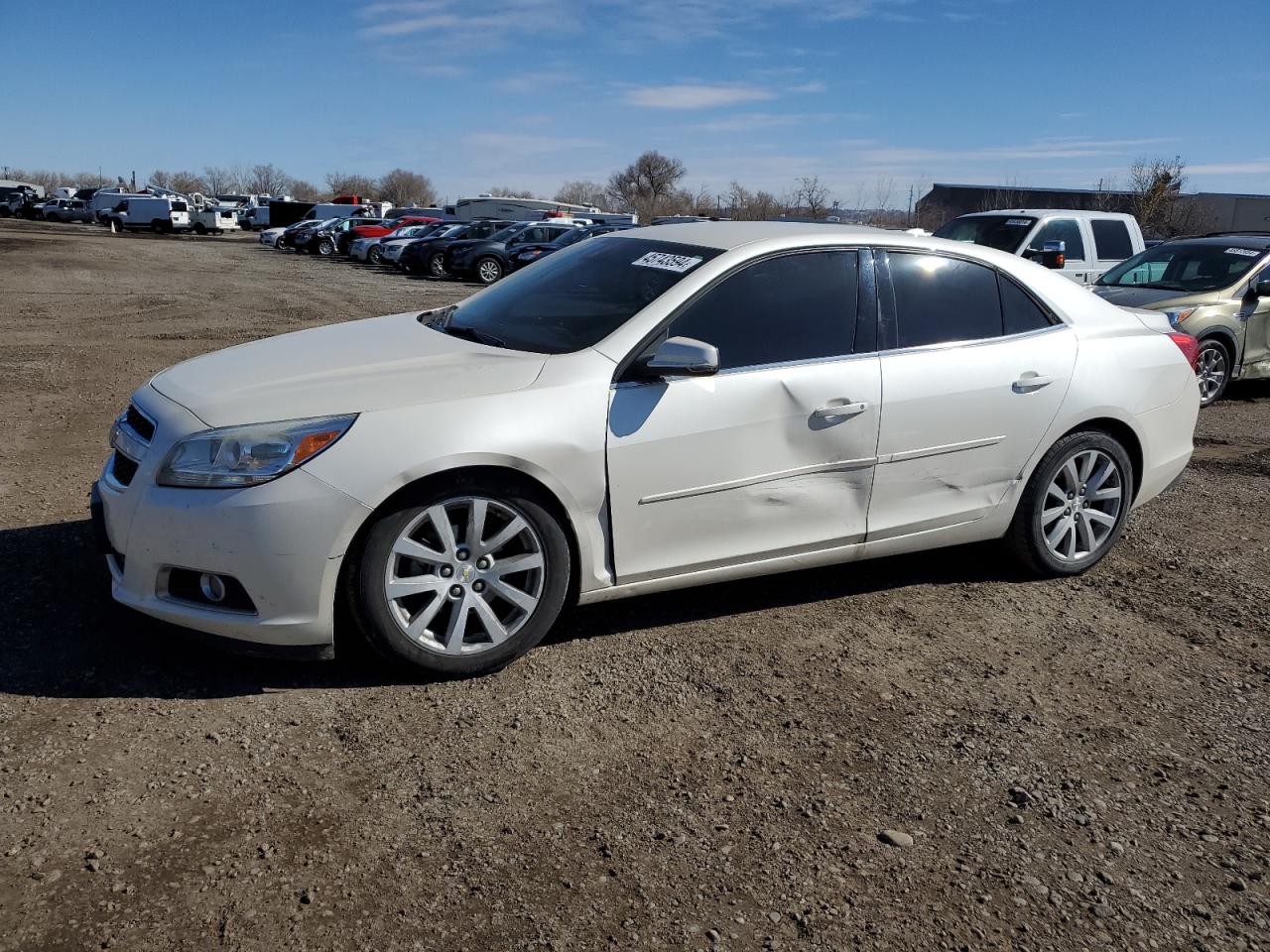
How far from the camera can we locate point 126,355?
1159 centimetres

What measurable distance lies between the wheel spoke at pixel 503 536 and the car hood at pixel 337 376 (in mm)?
485

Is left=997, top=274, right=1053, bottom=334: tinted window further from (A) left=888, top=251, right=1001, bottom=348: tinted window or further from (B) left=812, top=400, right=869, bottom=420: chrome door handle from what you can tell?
(B) left=812, top=400, right=869, bottom=420: chrome door handle

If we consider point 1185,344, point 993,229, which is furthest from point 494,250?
point 1185,344

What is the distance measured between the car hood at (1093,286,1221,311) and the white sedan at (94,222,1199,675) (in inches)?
214

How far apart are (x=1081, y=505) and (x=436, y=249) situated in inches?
1063

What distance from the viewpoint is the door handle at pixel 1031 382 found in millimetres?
4809

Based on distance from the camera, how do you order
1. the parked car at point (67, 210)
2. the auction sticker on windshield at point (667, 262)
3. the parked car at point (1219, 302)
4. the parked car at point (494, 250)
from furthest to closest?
1. the parked car at point (67, 210)
2. the parked car at point (494, 250)
3. the parked car at point (1219, 302)
4. the auction sticker on windshield at point (667, 262)

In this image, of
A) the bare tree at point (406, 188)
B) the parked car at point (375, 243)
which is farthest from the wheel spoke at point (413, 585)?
the bare tree at point (406, 188)

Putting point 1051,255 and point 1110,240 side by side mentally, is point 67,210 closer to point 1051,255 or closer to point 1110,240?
point 1110,240

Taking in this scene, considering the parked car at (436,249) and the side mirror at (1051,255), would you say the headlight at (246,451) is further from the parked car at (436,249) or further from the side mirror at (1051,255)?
the parked car at (436,249)

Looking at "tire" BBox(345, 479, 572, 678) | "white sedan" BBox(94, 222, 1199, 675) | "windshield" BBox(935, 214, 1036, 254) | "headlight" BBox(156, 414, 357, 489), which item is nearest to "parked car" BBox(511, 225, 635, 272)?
"windshield" BBox(935, 214, 1036, 254)

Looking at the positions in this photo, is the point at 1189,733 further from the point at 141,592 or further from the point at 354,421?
the point at 141,592

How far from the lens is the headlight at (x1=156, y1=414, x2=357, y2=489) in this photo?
3.59 meters

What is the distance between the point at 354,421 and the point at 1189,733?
10.2 feet
